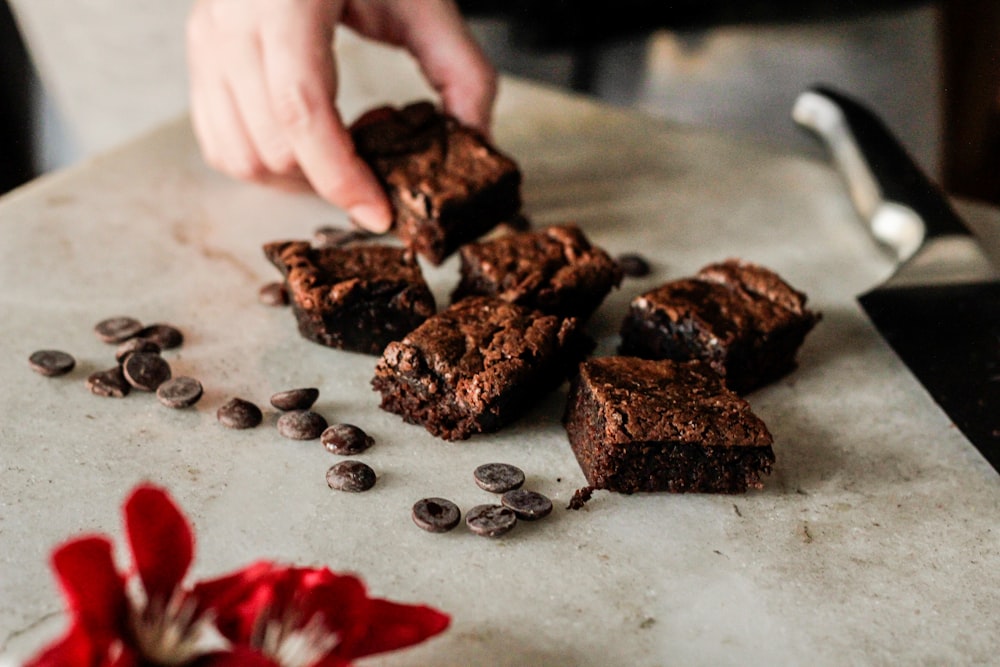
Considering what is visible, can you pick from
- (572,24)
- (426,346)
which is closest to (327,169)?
(426,346)

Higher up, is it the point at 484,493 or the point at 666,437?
the point at 666,437

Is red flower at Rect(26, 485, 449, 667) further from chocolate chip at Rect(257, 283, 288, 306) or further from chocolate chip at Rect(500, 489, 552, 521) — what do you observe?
chocolate chip at Rect(257, 283, 288, 306)

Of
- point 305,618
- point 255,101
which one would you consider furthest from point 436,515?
point 255,101

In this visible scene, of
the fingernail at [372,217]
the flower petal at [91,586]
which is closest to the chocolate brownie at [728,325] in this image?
the fingernail at [372,217]

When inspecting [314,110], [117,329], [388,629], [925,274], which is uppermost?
[314,110]

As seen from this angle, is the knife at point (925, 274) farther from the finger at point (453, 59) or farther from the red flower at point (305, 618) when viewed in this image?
the red flower at point (305, 618)

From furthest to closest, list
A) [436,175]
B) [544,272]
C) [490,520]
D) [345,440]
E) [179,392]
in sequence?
1. [436,175]
2. [544,272]
3. [179,392]
4. [345,440]
5. [490,520]

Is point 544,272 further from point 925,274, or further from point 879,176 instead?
point 879,176
